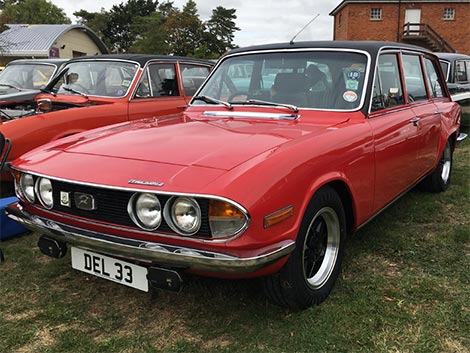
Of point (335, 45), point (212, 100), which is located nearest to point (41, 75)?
point (212, 100)

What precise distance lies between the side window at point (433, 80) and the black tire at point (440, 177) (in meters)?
0.66

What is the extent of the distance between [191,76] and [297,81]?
11.4ft

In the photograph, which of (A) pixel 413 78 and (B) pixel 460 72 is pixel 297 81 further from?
(B) pixel 460 72

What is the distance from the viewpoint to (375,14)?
113ft

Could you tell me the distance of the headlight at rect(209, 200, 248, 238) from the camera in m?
2.04

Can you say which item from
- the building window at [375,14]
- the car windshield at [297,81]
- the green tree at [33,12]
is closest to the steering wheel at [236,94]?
the car windshield at [297,81]

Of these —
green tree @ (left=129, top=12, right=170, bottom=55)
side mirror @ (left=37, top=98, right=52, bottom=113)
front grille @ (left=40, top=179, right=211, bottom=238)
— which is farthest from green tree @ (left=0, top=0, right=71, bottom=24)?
front grille @ (left=40, top=179, right=211, bottom=238)

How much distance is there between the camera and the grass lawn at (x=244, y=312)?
7.77 feet

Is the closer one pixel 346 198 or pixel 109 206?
pixel 109 206

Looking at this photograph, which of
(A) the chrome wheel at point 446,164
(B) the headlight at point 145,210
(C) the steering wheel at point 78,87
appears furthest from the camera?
(C) the steering wheel at point 78,87

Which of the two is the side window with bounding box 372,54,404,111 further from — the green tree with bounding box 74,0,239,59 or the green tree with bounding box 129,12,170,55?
the green tree with bounding box 129,12,170,55

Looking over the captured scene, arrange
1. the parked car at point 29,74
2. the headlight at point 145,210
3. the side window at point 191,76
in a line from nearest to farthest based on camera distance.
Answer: the headlight at point 145,210, the side window at point 191,76, the parked car at point 29,74

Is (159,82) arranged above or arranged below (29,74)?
below

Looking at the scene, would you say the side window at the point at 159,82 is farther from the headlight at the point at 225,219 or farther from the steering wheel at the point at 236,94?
the headlight at the point at 225,219
